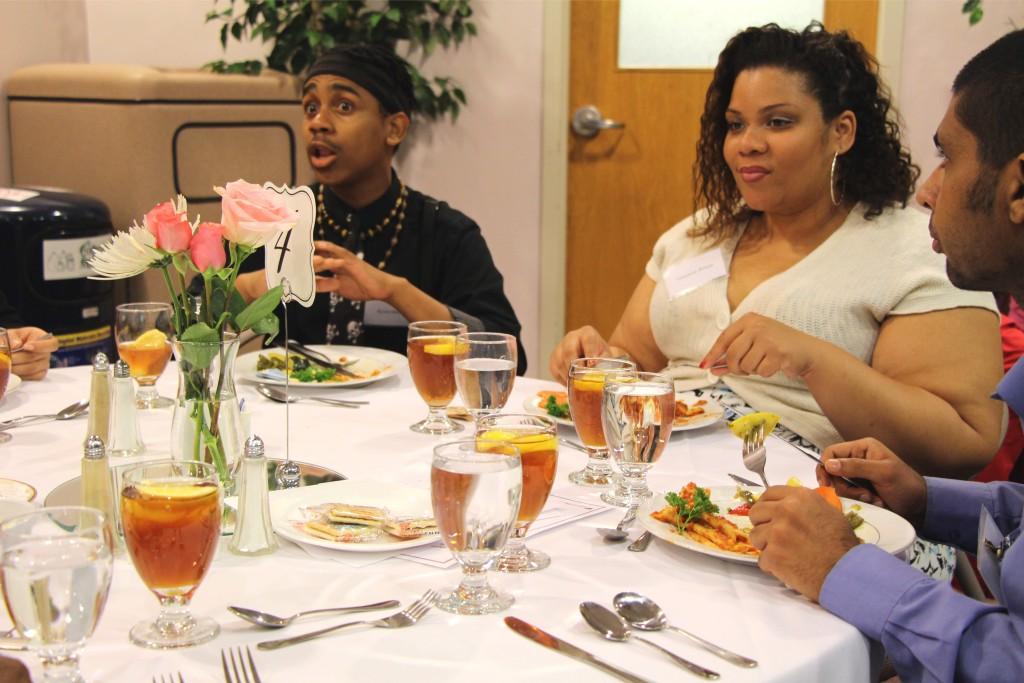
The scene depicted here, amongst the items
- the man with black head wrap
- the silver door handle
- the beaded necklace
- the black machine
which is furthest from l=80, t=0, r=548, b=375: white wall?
the beaded necklace

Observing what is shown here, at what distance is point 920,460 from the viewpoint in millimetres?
2059

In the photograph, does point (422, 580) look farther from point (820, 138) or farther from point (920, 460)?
point (820, 138)

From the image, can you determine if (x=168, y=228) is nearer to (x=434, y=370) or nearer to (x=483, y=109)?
(x=434, y=370)

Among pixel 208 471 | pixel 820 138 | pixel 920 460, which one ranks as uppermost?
pixel 820 138

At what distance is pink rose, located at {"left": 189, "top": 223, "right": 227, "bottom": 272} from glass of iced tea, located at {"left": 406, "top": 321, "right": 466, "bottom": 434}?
472mm

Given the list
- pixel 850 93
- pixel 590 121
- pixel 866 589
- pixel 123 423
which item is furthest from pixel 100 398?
pixel 590 121

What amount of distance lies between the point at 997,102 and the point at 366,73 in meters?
1.88

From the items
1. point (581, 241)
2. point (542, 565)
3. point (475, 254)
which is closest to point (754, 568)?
point (542, 565)

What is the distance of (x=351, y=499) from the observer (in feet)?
4.51

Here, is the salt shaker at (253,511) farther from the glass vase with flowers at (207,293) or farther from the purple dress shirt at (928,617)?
the purple dress shirt at (928,617)

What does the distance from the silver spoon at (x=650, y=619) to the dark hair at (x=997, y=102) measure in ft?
2.21

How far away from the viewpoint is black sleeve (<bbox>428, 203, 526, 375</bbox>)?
2789 millimetres

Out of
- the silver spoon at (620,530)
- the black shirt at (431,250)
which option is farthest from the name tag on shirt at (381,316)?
the silver spoon at (620,530)

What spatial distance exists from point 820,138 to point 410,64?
2603mm
